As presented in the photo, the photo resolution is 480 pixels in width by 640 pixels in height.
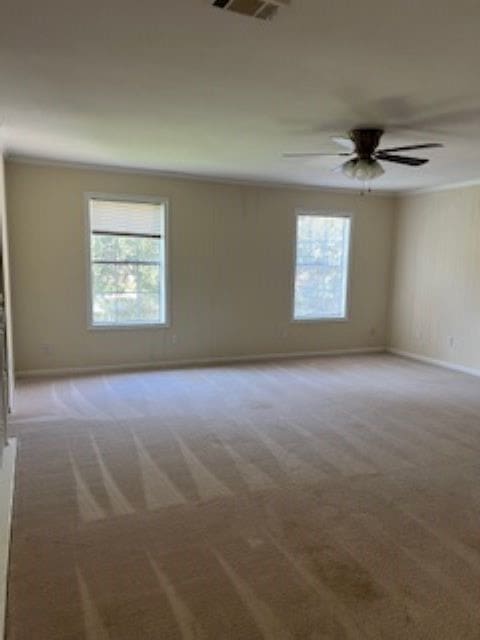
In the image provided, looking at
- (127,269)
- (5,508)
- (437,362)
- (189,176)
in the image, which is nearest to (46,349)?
(127,269)

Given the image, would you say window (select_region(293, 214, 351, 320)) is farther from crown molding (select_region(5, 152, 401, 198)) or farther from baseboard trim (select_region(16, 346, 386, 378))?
baseboard trim (select_region(16, 346, 386, 378))

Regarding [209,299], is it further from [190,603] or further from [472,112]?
[190,603]

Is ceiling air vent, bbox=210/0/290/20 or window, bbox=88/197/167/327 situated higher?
ceiling air vent, bbox=210/0/290/20

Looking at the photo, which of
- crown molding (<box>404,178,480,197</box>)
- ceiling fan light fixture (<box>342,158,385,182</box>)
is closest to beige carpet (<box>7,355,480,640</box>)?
ceiling fan light fixture (<box>342,158,385,182</box>)

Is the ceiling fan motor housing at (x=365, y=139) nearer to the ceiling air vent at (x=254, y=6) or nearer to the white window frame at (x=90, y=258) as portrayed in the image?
the ceiling air vent at (x=254, y=6)

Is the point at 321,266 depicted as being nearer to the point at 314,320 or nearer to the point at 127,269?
the point at 314,320

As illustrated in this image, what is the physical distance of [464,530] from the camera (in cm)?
247

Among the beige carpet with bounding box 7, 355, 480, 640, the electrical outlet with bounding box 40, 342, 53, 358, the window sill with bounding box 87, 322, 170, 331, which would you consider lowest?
the beige carpet with bounding box 7, 355, 480, 640

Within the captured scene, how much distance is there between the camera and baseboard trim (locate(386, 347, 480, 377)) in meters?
6.16

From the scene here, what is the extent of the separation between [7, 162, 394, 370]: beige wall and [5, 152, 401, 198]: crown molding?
6cm

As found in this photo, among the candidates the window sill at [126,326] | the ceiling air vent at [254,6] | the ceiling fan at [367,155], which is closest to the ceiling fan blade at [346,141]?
the ceiling fan at [367,155]

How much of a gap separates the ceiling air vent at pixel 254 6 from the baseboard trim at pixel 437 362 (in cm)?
550

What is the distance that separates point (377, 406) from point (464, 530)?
220cm

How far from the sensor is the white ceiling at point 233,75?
201 cm
